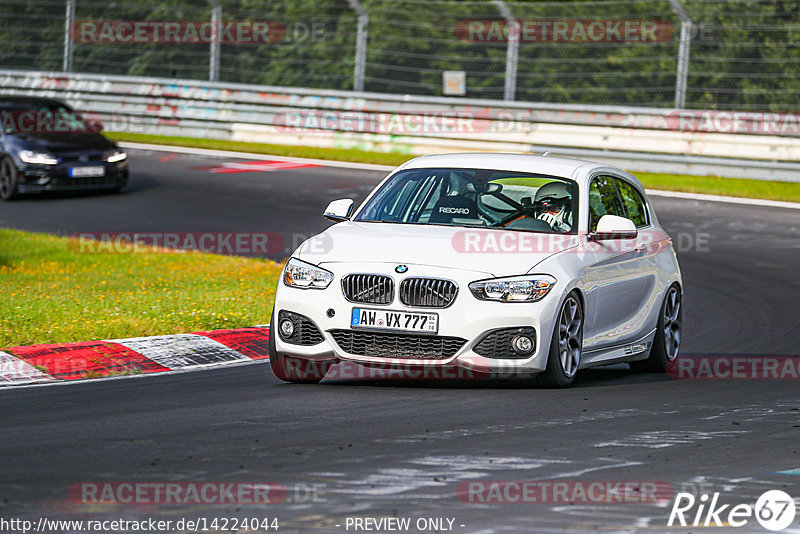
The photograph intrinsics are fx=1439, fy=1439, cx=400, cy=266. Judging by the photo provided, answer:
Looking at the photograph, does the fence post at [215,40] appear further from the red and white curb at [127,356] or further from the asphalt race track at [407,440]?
the asphalt race track at [407,440]

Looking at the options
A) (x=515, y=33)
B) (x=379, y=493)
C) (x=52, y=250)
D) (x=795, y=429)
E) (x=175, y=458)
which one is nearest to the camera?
(x=379, y=493)

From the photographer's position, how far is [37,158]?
70.4ft

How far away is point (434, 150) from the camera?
83.8 ft

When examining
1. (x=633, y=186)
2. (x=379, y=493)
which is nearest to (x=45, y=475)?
(x=379, y=493)

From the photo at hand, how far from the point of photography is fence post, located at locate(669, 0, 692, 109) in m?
23.6

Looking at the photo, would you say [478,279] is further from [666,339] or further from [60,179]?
[60,179]

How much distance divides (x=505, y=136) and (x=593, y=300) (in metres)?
15.6

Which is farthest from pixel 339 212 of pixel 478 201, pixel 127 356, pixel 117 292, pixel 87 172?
pixel 87 172

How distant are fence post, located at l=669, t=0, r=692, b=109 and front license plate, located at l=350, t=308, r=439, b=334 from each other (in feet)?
52.5

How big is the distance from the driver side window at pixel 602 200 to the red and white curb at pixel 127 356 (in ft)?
8.69

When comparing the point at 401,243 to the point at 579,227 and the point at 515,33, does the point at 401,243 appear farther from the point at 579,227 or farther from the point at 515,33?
the point at 515,33

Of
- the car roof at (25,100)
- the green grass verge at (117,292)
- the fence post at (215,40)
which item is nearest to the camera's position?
the green grass verge at (117,292)

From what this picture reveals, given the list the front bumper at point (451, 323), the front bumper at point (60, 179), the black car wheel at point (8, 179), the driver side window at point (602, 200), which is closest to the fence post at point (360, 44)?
the front bumper at point (60, 179)

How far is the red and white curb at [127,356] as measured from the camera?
9.41m
